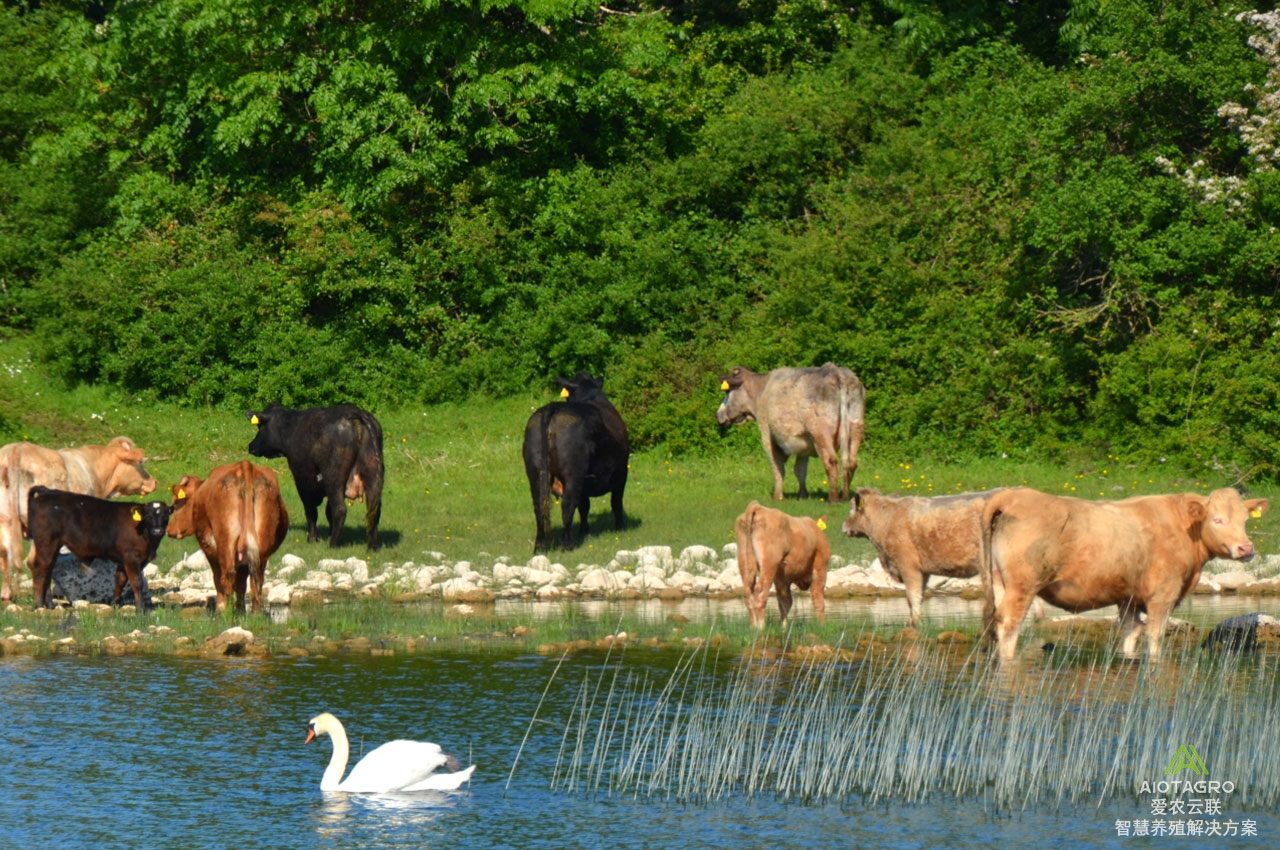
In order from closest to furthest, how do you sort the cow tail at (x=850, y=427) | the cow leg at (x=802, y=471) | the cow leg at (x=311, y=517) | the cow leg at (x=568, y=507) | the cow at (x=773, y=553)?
the cow at (x=773, y=553)
the cow leg at (x=568, y=507)
the cow leg at (x=311, y=517)
the cow tail at (x=850, y=427)
the cow leg at (x=802, y=471)

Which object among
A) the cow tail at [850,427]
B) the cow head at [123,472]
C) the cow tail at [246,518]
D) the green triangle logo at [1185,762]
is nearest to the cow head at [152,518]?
the cow tail at [246,518]

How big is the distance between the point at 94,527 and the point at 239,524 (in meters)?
1.45

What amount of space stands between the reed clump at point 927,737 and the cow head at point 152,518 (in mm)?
5279

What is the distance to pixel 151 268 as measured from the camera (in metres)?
32.8

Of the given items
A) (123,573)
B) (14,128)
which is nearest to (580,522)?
(123,573)

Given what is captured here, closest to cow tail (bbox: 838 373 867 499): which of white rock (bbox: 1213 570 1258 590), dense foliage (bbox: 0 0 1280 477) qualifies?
dense foliage (bbox: 0 0 1280 477)

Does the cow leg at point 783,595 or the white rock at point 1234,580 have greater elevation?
the cow leg at point 783,595

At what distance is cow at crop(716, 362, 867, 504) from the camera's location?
23.2 meters

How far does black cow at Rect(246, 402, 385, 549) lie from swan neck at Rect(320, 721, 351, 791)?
30.9 ft

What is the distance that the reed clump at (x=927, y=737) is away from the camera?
1020 cm

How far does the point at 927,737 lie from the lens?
10.5 metres

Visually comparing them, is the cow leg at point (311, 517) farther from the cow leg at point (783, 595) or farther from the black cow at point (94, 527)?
the cow leg at point (783, 595)

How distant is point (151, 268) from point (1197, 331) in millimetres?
19631

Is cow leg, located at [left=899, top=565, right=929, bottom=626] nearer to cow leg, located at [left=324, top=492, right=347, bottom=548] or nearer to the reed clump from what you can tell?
the reed clump
